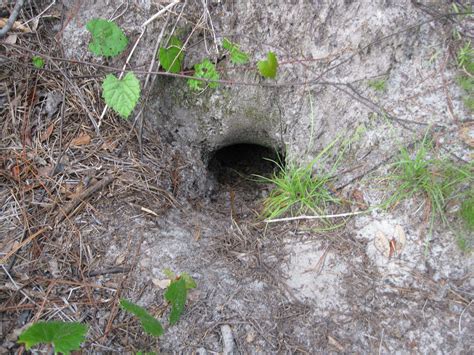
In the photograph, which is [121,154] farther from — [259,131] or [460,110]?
[460,110]

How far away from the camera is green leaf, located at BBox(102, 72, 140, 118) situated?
206 centimetres

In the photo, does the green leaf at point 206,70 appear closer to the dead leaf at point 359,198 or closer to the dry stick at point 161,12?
the dry stick at point 161,12

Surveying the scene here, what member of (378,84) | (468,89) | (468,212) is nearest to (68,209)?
(378,84)

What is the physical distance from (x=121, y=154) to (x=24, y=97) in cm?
64

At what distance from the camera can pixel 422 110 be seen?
7.20 feet

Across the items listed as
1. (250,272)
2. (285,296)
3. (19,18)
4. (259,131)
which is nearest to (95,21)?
(19,18)

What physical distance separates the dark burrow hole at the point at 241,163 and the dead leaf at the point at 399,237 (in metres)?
1.25

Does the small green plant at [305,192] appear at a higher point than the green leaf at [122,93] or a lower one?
lower

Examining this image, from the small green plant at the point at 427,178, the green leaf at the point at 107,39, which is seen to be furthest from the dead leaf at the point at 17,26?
the small green plant at the point at 427,178

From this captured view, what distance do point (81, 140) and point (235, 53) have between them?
1077 mm

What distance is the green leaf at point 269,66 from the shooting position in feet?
7.57

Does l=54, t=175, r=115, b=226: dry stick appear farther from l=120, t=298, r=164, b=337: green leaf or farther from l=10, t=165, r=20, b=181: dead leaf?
l=120, t=298, r=164, b=337: green leaf

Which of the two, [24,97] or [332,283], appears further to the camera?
[24,97]

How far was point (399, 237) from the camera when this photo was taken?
6.65ft
